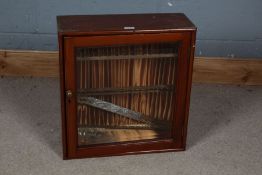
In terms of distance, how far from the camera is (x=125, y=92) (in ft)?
5.60

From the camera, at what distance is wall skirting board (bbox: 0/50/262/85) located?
90.3 inches

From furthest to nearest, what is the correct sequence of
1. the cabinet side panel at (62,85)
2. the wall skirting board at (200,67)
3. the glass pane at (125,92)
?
the wall skirting board at (200,67)
the glass pane at (125,92)
the cabinet side panel at (62,85)

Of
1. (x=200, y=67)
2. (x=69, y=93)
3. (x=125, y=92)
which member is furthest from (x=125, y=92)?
(x=200, y=67)

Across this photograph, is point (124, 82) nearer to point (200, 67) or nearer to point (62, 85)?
point (62, 85)

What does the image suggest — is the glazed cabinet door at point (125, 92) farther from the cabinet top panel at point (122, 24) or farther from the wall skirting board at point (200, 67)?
the wall skirting board at point (200, 67)

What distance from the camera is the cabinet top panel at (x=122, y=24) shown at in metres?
1.54

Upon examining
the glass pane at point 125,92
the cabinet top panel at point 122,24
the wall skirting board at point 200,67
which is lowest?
the wall skirting board at point 200,67

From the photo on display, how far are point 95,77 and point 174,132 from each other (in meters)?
0.36

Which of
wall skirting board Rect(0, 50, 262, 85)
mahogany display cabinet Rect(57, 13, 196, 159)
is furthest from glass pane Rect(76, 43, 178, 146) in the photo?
wall skirting board Rect(0, 50, 262, 85)

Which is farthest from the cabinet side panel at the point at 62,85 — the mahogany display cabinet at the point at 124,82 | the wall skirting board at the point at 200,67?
the wall skirting board at the point at 200,67

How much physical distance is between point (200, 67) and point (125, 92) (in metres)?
0.70

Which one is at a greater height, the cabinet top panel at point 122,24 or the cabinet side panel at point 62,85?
the cabinet top panel at point 122,24

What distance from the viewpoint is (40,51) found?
2.30 meters

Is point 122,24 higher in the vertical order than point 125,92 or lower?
higher
